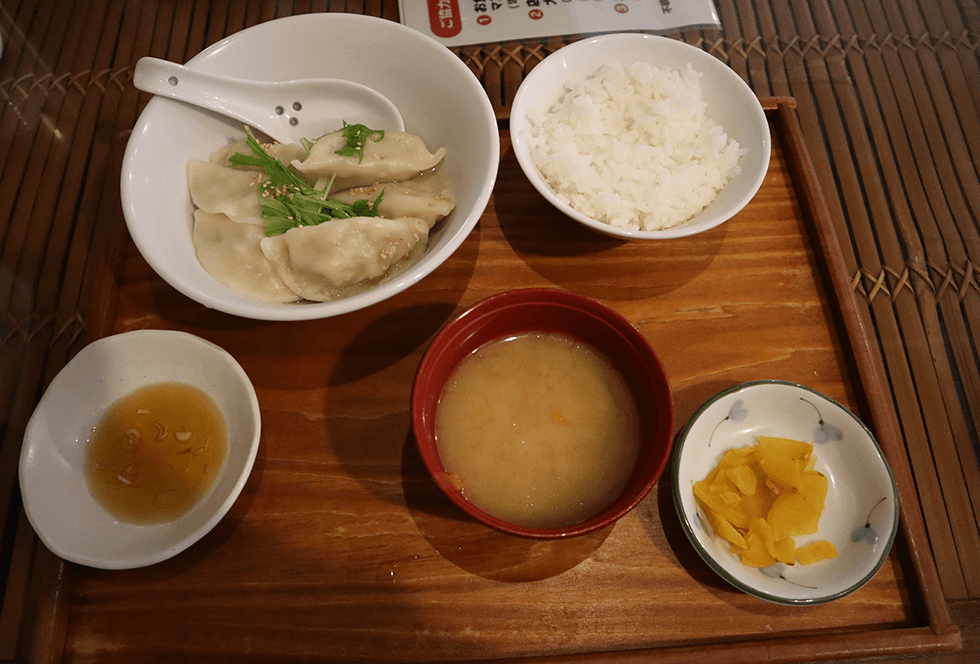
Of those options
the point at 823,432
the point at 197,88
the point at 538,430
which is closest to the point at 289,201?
the point at 197,88

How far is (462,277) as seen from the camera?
5.37 ft

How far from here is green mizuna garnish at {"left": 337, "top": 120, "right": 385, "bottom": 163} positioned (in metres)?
1.61

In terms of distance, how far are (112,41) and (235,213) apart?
155 centimetres

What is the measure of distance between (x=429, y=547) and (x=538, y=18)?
210 centimetres

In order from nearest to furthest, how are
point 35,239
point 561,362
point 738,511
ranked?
point 738,511, point 561,362, point 35,239

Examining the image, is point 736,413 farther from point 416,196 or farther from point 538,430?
point 416,196

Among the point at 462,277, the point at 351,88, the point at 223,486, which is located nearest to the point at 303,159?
the point at 351,88

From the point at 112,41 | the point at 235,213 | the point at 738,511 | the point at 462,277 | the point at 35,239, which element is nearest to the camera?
the point at 738,511

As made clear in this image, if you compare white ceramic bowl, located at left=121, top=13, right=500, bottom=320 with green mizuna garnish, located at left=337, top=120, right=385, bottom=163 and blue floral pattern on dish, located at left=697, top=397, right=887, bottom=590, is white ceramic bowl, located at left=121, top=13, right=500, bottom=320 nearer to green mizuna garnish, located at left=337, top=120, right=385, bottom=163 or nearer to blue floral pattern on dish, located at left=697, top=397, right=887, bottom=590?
green mizuna garnish, located at left=337, top=120, right=385, bottom=163

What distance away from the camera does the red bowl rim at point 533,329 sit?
1.09 meters

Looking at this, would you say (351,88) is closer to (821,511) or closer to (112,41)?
(112,41)

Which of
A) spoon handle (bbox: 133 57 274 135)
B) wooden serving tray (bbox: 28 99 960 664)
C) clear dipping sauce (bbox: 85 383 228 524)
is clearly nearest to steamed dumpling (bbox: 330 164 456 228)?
wooden serving tray (bbox: 28 99 960 664)

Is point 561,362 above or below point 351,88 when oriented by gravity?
below

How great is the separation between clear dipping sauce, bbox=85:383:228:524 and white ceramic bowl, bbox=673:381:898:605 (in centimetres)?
116
